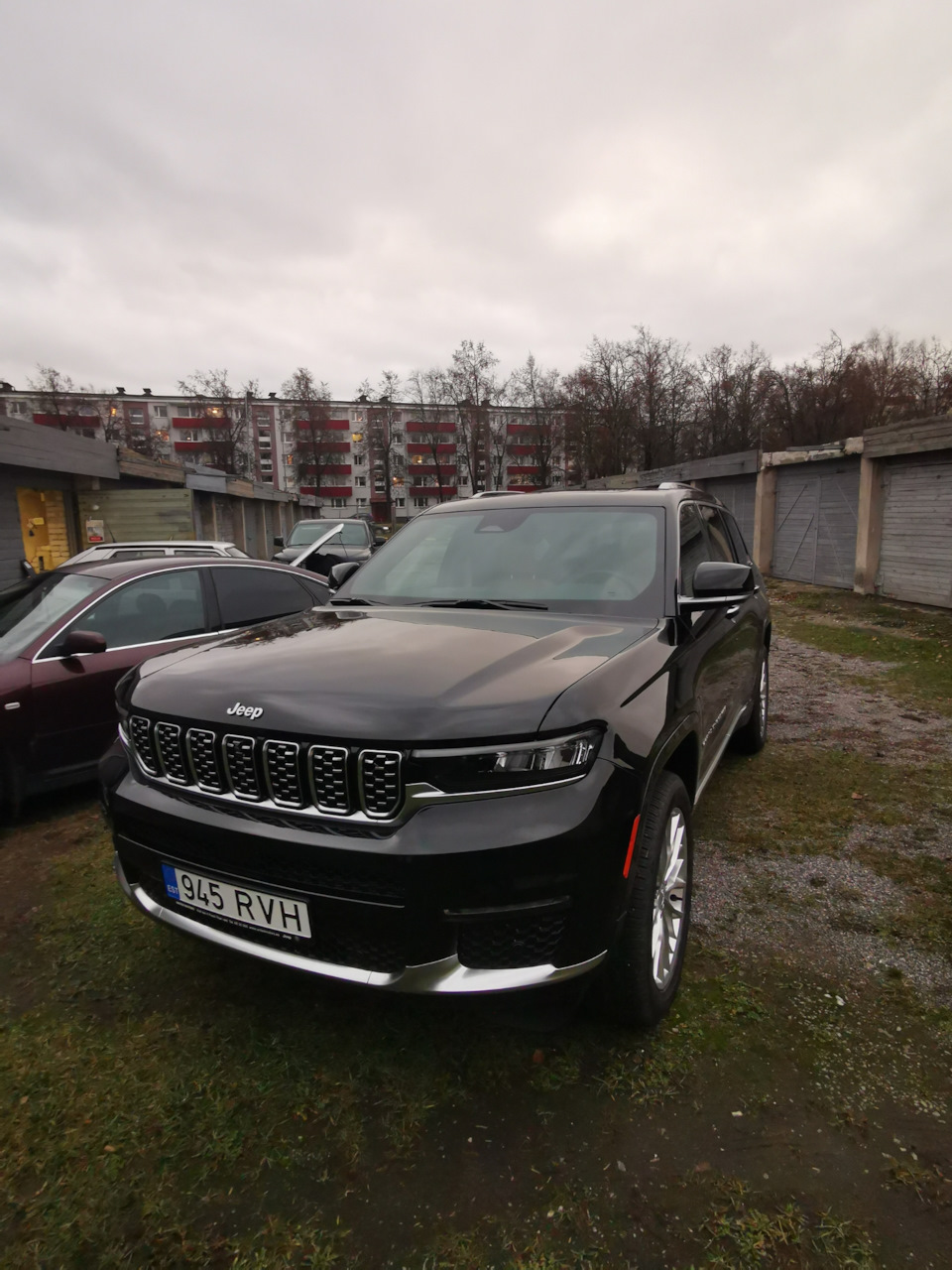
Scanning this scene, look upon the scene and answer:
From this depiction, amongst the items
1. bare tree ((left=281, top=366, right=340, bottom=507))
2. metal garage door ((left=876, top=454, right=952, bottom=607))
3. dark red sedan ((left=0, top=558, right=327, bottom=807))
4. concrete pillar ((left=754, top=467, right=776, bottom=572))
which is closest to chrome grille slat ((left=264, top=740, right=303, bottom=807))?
dark red sedan ((left=0, top=558, right=327, bottom=807))

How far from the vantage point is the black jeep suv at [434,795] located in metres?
1.80

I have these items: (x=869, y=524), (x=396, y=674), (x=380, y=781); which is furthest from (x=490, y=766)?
(x=869, y=524)

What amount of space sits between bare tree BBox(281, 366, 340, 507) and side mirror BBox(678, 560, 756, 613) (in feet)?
252

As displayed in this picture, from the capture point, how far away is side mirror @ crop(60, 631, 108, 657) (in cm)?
409

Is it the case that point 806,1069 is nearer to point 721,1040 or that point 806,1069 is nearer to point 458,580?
point 721,1040

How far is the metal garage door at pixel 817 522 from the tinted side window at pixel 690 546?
45.8ft

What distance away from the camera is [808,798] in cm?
434

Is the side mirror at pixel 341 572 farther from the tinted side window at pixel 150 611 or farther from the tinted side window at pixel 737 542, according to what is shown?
Answer: the tinted side window at pixel 737 542

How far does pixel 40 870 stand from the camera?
3646 millimetres

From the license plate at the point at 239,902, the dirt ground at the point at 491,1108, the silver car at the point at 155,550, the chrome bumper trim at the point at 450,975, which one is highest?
the silver car at the point at 155,550

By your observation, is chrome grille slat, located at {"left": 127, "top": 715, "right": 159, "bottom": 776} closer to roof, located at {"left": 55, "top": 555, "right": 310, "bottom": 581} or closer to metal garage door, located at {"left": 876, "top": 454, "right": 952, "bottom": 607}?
roof, located at {"left": 55, "top": 555, "right": 310, "bottom": 581}

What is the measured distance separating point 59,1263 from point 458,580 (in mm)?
2522

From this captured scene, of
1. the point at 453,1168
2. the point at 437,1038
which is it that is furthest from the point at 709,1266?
the point at 437,1038

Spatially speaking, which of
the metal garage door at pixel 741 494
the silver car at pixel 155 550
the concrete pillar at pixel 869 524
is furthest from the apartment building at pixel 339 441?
the silver car at pixel 155 550
